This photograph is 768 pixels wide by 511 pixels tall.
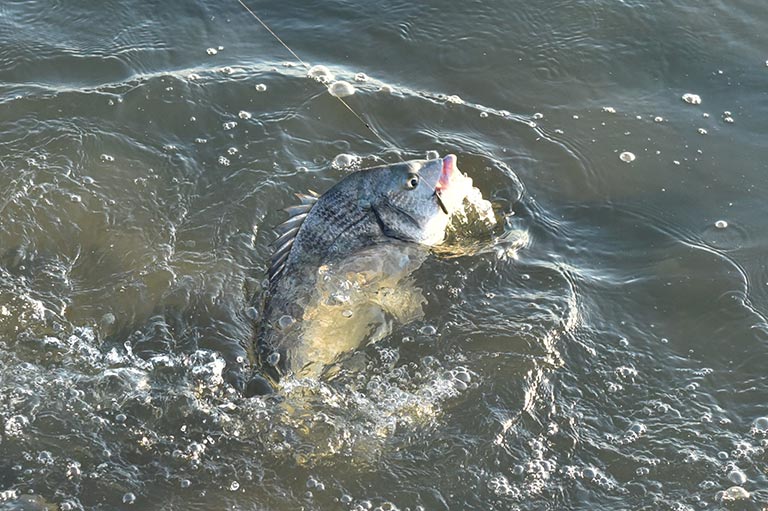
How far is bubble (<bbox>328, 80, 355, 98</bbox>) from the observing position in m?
7.17

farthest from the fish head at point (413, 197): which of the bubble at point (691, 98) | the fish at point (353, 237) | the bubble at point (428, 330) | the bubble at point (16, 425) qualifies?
the bubble at point (691, 98)

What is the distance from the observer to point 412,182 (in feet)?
17.6

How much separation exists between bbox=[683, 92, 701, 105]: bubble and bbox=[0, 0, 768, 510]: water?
0.07 meters

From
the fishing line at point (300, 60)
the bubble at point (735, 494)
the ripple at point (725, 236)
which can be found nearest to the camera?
the bubble at point (735, 494)

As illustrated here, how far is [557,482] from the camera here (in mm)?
4457

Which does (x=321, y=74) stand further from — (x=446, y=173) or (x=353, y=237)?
(x=353, y=237)

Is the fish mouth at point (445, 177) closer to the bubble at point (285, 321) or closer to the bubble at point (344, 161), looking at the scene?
the bubble at point (285, 321)

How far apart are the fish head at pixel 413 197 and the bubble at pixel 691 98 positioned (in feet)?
8.52

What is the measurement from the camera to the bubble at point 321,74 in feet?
24.1

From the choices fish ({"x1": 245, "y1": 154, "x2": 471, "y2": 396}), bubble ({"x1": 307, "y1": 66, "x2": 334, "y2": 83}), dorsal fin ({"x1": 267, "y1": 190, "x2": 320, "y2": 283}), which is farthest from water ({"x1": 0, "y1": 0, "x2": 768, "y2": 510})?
dorsal fin ({"x1": 267, "y1": 190, "x2": 320, "y2": 283})

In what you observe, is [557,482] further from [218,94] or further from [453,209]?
[218,94]

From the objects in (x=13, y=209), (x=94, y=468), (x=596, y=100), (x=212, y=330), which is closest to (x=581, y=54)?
(x=596, y=100)

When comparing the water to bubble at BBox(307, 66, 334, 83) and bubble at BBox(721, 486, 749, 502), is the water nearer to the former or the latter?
bubble at BBox(721, 486, 749, 502)

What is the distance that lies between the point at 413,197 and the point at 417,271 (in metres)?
0.52
